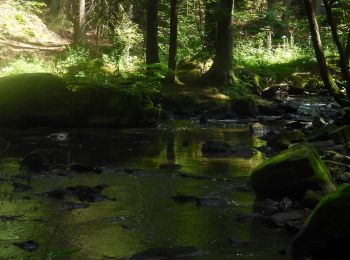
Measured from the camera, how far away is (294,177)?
8250 millimetres

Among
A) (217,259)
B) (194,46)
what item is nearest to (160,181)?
(217,259)

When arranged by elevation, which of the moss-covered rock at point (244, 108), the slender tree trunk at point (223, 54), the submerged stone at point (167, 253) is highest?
the slender tree trunk at point (223, 54)

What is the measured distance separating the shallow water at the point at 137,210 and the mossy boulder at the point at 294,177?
0.40 metres

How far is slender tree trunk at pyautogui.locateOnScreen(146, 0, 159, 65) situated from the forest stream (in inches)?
334

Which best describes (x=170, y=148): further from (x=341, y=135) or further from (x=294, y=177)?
(x=294, y=177)

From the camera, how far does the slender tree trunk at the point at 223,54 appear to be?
74.3 ft

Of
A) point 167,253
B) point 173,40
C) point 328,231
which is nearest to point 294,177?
point 328,231

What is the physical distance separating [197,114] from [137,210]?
1219cm

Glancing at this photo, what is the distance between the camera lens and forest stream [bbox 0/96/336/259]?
6.43 meters

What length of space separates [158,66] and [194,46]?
853 cm

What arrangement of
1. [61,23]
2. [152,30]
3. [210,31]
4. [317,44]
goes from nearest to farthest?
[317,44] < [152,30] < [210,31] < [61,23]

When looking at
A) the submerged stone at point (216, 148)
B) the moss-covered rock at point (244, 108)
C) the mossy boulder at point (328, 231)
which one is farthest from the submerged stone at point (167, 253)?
the moss-covered rock at point (244, 108)

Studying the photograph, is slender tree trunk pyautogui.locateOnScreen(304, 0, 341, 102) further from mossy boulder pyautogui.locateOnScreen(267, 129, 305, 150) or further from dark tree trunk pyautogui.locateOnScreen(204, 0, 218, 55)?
dark tree trunk pyautogui.locateOnScreen(204, 0, 218, 55)

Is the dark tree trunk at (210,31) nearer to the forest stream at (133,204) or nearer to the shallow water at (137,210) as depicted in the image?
the forest stream at (133,204)
